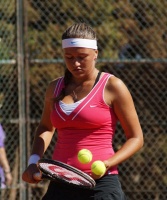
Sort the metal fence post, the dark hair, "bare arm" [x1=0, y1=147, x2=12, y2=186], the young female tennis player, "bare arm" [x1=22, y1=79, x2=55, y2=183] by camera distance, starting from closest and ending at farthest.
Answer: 1. the young female tennis player
2. the dark hair
3. "bare arm" [x1=22, y1=79, x2=55, y2=183]
4. "bare arm" [x1=0, y1=147, x2=12, y2=186]
5. the metal fence post

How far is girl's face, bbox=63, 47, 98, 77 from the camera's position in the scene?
3723 millimetres

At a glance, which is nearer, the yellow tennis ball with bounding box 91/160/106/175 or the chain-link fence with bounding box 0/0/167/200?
the yellow tennis ball with bounding box 91/160/106/175

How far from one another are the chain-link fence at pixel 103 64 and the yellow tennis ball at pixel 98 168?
328 centimetres

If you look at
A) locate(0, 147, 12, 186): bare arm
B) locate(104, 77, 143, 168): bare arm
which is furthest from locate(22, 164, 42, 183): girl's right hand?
locate(0, 147, 12, 186): bare arm

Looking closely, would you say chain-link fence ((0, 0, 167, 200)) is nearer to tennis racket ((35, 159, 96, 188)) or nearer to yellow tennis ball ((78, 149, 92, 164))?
tennis racket ((35, 159, 96, 188))

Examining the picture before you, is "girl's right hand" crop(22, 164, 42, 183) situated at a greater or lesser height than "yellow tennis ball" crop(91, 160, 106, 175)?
lesser

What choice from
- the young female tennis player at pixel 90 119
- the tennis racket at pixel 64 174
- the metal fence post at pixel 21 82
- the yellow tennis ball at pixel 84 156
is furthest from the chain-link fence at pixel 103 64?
the yellow tennis ball at pixel 84 156

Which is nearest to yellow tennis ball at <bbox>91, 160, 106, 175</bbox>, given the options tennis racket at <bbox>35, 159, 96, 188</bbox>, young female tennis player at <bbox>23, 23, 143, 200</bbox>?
tennis racket at <bbox>35, 159, 96, 188</bbox>

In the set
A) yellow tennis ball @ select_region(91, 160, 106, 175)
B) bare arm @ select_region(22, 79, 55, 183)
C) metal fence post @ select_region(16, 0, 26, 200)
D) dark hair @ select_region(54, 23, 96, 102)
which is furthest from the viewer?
metal fence post @ select_region(16, 0, 26, 200)

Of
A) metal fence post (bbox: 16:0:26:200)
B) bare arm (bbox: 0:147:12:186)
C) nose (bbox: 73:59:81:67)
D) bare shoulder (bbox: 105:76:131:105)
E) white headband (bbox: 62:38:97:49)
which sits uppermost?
white headband (bbox: 62:38:97:49)

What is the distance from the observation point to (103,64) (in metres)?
6.95

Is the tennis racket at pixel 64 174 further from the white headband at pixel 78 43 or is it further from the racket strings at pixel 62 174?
the white headband at pixel 78 43

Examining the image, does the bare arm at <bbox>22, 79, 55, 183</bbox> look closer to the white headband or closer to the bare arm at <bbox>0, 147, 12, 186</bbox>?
the white headband

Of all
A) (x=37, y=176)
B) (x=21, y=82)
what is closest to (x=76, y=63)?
(x=37, y=176)
